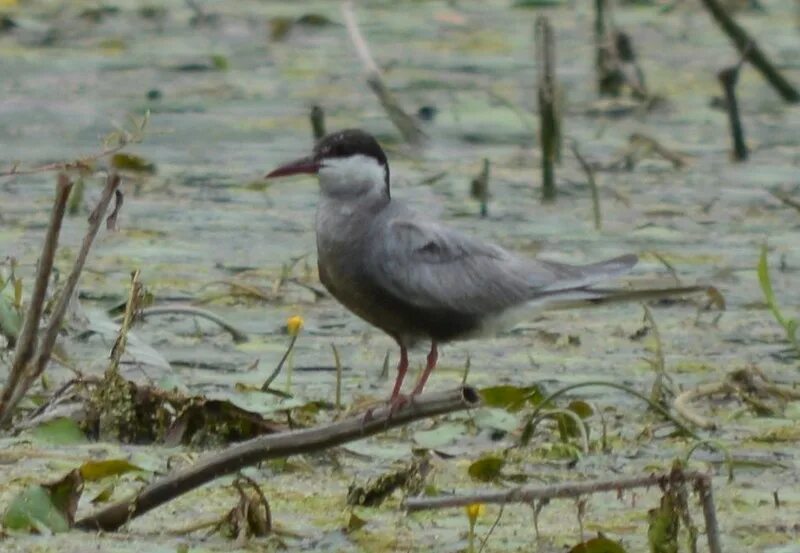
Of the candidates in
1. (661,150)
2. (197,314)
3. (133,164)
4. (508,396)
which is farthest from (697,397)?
(661,150)

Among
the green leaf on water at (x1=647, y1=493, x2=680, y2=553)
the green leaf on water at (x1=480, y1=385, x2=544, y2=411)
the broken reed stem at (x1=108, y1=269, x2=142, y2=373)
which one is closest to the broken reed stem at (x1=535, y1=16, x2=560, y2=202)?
the green leaf on water at (x1=480, y1=385, x2=544, y2=411)

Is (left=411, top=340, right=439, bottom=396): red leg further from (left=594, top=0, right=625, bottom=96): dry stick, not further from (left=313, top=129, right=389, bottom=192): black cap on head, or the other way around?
(left=594, top=0, right=625, bottom=96): dry stick

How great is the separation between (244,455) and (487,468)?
1.95 feet

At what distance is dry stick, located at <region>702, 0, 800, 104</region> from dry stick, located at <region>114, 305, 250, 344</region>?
3.15 metres

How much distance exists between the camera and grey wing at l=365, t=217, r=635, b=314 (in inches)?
179

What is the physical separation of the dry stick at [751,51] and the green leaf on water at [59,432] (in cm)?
413

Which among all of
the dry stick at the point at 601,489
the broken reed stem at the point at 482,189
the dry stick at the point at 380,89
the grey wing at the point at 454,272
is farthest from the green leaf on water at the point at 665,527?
the broken reed stem at the point at 482,189

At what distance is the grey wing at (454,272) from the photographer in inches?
179

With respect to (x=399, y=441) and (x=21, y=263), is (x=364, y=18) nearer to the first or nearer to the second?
(x=21, y=263)

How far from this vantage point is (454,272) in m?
4.64

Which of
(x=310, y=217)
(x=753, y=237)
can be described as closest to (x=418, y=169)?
(x=310, y=217)

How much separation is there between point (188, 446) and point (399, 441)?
39cm

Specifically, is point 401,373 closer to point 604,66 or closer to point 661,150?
point 661,150

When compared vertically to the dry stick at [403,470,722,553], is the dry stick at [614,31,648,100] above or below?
below
